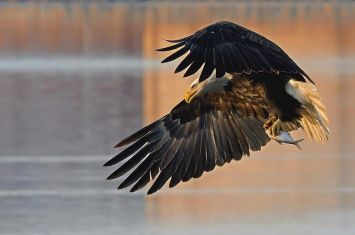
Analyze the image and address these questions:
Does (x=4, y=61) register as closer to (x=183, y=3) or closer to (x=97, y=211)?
(x=97, y=211)

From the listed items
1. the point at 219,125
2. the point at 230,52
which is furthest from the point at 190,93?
the point at 230,52

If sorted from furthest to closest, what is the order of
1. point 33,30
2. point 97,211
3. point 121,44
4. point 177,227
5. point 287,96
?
1. point 33,30
2. point 121,44
3. point 97,211
4. point 177,227
5. point 287,96

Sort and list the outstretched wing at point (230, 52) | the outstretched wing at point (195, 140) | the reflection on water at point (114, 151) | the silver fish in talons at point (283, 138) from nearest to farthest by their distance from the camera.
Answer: the outstretched wing at point (230, 52) < the silver fish in talons at point (283, 138) < the outstretched wing at point (195, 140) < the reflection on water at point (114, 151)

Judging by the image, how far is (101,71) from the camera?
22469 millimetres

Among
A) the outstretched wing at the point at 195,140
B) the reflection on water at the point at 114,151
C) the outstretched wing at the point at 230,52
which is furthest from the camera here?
the reflection on water at the point at 114,151

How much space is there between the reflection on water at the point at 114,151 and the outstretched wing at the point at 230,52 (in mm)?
2922

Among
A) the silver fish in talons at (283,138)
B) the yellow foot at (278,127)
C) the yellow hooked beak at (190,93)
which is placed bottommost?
the silver fish in talons at (283,138)

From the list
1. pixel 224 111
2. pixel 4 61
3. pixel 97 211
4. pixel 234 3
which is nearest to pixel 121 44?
pixel 4 61

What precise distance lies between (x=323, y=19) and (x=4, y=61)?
11.0 metres

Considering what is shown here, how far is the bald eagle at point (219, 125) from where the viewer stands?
317 inches

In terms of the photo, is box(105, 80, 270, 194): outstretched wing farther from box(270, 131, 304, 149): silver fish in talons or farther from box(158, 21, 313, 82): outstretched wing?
box(158, 21, 313, 82): outstretched wing

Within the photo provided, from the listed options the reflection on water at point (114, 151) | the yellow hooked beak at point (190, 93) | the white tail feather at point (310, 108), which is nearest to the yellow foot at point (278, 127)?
the white tail feather at point (310, 108)

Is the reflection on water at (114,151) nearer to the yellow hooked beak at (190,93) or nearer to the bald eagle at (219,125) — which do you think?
the bald eagle at (219,125)

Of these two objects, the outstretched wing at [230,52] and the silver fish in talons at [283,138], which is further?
the silver fish in talons at [283,138]
